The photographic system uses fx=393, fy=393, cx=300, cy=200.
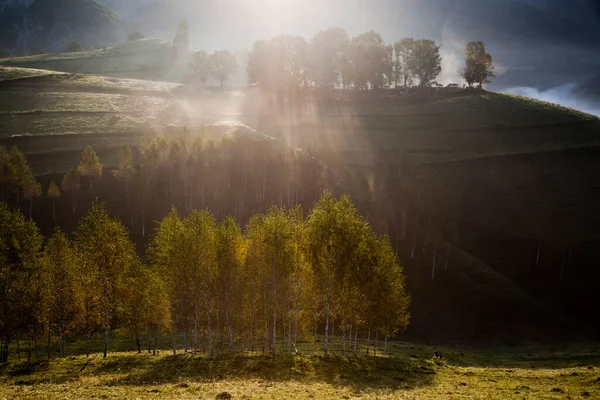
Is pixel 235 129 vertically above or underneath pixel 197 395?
above

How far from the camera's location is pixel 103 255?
5197 cm

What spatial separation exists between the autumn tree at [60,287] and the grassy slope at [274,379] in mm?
7855

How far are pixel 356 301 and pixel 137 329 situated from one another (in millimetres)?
33200

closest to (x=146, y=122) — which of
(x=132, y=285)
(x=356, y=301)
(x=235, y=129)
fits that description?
(x=235, y=129)

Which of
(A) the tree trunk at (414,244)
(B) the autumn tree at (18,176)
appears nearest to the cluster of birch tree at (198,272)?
(A) the tree trunk at (414,244)

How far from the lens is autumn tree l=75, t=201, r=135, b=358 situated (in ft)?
169

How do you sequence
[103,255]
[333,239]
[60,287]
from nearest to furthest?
[103,255] < [60,287] < [333,239]

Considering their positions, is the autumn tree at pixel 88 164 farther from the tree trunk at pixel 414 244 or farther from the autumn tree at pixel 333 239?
the tree trunk at pixel 414 244

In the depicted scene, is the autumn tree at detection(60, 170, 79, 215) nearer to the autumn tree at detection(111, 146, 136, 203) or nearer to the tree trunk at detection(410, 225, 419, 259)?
the autumn tree at detection(111, 146, 136, 203)

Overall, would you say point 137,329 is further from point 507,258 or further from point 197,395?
point 507,258

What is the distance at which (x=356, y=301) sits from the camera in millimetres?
57031

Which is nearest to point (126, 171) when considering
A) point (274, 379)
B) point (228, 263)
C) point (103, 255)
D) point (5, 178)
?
point (5, 178)

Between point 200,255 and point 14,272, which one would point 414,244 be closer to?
point 200,255

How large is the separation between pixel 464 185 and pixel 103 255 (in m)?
128
